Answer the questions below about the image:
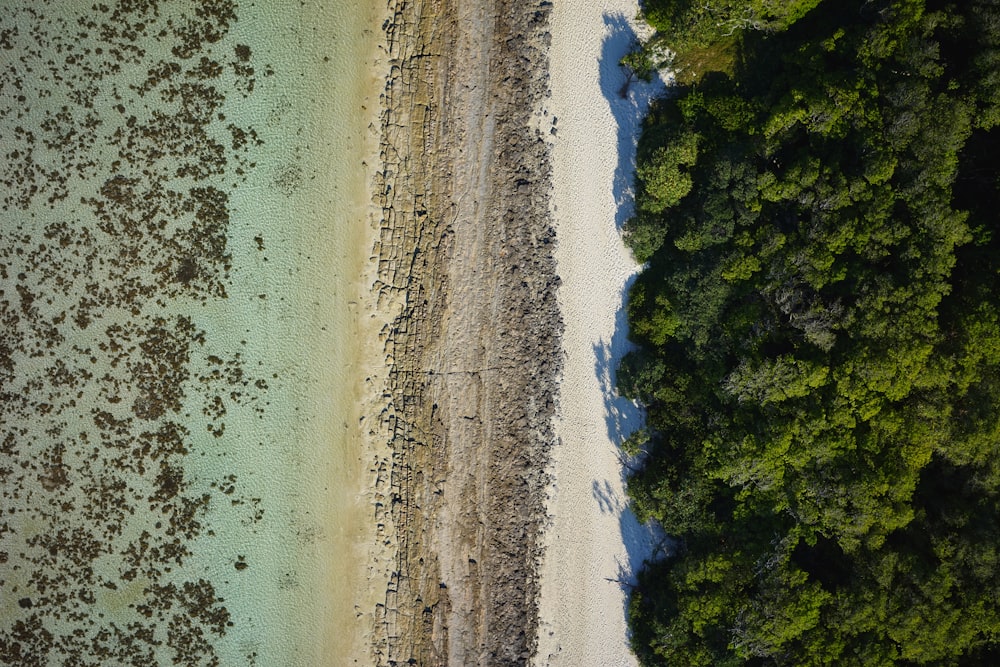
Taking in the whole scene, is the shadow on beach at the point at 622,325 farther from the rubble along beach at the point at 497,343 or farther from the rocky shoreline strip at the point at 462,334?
the rocky shoreline strip at the point at 462,334

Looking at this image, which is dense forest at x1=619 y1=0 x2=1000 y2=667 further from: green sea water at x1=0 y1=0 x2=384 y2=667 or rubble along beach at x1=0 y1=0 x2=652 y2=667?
green sea water at x1=0 y1=0 x2=384 y2=667

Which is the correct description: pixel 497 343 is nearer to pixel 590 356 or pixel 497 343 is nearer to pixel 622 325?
pixel 590 356

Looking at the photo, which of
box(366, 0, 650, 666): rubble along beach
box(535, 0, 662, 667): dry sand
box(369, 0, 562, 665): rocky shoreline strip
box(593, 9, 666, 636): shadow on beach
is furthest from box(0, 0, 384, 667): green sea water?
box(593, 9, 666, 636): shadow on beach

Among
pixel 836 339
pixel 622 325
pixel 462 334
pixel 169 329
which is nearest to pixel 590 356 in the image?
pixel 622 325

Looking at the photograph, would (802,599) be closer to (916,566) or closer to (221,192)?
(916,566)

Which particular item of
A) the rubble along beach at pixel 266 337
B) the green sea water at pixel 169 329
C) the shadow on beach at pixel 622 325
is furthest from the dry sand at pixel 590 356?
the green sea water at pixel 169 329

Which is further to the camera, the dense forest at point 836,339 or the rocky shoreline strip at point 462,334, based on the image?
the rocky shoreline strip at point 462,334
